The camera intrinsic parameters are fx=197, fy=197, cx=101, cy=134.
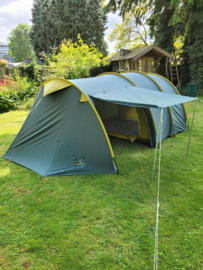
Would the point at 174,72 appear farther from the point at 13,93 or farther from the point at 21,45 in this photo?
the point at 21,45

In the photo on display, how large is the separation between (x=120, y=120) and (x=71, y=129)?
2.35m

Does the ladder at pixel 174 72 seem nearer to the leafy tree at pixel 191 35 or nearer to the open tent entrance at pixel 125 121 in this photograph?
the leafy tree at pixel 191 35

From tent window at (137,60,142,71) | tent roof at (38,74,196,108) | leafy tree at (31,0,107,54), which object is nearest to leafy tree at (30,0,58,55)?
leafy tree at (31,0,107,54)

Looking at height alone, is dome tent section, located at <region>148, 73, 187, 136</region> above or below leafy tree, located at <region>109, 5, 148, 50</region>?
below

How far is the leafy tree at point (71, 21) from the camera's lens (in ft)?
66.0

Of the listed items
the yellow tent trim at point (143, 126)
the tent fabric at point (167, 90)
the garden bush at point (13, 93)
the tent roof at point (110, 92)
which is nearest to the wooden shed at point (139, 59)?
the garden bush at point (13, 93)

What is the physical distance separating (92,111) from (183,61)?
10.6m

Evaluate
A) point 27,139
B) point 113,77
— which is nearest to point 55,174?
point 27,139

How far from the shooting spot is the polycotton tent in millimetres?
3553

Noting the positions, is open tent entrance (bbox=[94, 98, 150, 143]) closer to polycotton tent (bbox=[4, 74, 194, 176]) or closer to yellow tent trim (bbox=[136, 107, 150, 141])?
yellow tent trim (bbox=[136, 107, 150, 141])

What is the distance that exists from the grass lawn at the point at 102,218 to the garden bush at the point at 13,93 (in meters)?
5.96

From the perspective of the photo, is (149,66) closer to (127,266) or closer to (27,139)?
(27,139)

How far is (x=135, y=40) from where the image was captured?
20875mm

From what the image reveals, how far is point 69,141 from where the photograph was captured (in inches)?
144
